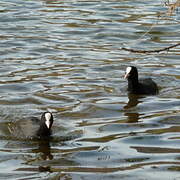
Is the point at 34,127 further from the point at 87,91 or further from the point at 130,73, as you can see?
the point at 130,73

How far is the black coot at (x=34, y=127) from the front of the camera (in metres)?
9.77

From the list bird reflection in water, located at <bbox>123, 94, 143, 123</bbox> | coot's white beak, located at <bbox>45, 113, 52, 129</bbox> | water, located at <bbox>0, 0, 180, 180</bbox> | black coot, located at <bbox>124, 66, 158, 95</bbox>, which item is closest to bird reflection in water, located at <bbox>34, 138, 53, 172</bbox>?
water, located at <bbox>0, 0, 180, 180</bbox>

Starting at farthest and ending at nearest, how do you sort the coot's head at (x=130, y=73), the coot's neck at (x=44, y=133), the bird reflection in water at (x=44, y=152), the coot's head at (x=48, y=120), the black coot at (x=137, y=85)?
the coot's head at (x=130, y=73)
the black coot at (x=137, y=85)
the coot's neck at (x=44, y=133)
the coot's head at (x=48, y=120)
the bird reflection in water at (x=44, y=152)

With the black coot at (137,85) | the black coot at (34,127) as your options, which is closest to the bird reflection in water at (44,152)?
the black coot at (34,127)

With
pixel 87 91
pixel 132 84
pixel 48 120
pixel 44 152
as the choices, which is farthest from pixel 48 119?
pixel 132 84

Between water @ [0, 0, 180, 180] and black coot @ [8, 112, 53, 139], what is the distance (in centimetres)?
15

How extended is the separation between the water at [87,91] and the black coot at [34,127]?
15 cm

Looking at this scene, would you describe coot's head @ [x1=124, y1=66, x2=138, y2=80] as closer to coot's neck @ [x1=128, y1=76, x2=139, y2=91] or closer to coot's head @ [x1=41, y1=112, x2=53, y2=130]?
coot's neck @ [x1=128, y1=76, x2=139, y2=91]

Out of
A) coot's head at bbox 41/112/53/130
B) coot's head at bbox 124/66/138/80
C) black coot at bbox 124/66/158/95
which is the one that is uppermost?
coot's head at bbox 41/112/53/130

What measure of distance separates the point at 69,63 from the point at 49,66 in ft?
1.78

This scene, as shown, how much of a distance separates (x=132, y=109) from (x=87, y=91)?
139 cm

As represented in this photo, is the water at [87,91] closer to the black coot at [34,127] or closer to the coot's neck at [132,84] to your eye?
the black coot at [34,127]

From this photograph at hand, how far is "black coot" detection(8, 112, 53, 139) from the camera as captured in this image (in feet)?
32.0

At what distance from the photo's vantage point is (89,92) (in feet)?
41.6
